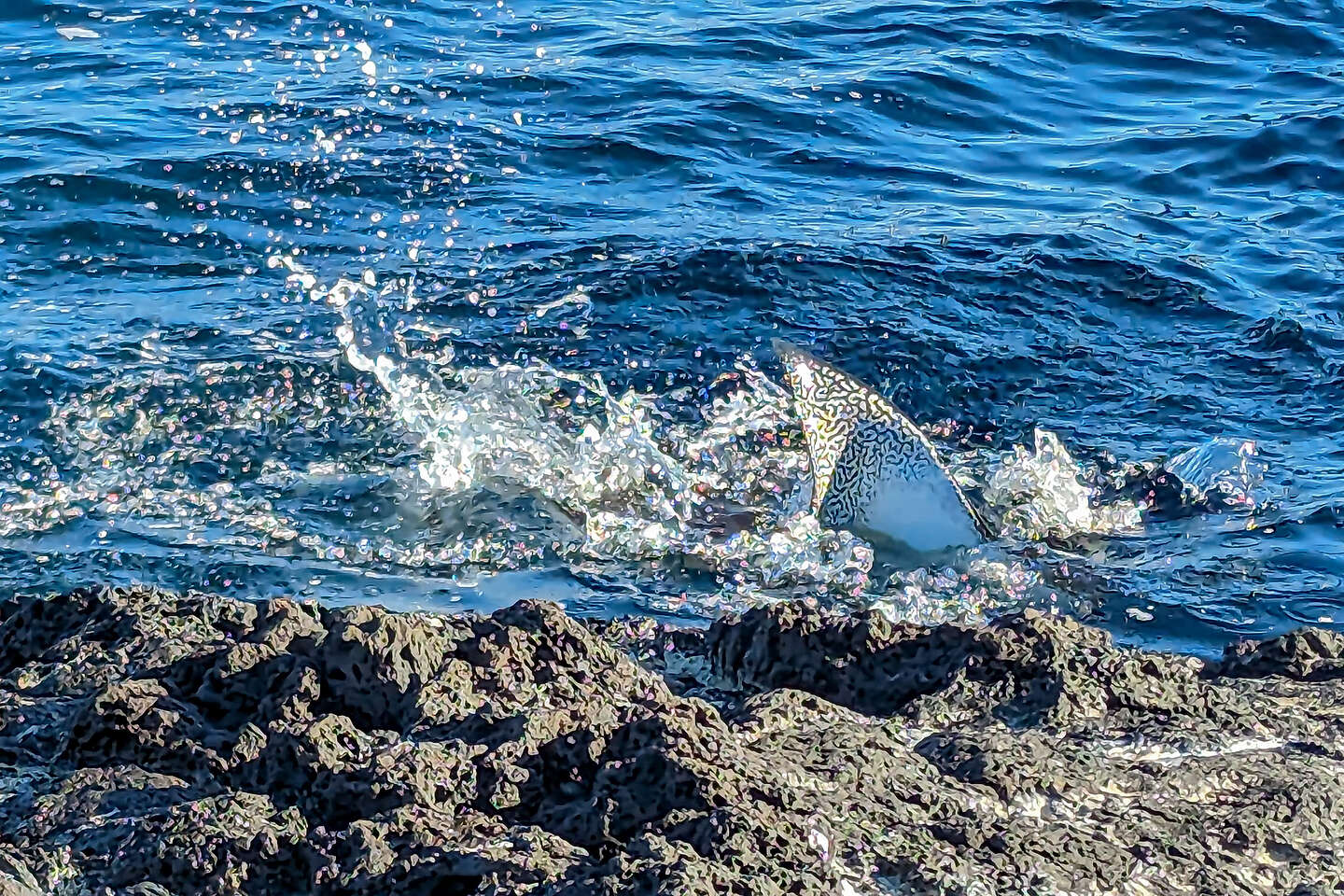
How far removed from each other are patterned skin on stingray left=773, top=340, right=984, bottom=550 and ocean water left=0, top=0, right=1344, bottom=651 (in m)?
0.16

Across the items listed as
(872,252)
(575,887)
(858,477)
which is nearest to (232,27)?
(872,252)

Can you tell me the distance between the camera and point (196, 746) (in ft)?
10.00

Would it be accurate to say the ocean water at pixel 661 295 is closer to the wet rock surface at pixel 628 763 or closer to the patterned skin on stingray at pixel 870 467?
the patterned skin on stingray at pixel 870 467

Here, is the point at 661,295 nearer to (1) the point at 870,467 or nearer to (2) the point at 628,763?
(1) the point at 870,467

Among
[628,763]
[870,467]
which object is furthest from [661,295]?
[628,763]

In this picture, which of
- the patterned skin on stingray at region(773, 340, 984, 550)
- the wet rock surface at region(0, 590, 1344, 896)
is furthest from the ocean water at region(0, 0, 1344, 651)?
the wet rock surface at region(0, 590, 1344, 896)

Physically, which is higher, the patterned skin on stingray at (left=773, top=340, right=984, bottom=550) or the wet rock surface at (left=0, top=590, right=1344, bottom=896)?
the wet rock surface at (left=0, top=590, right=1344, bottom=896)

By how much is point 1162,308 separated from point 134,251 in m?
5.14

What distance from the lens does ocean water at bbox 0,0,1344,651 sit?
5602 mm

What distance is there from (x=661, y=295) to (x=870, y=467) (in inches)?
86.5

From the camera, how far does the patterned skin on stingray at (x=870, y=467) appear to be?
560cm

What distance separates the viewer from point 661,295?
25.0 feet

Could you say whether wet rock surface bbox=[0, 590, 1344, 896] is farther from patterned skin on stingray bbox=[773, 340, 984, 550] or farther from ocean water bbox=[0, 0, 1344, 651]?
patterned skin on stingray bbox=[773, 340, 984, 550]

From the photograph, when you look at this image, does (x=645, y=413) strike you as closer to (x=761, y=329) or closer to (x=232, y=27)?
(x=761, y=329)
